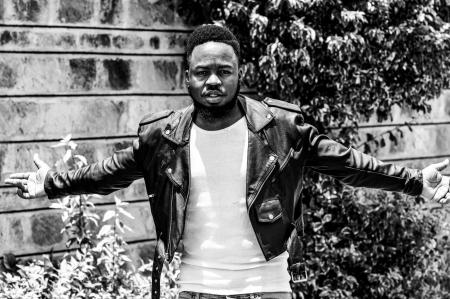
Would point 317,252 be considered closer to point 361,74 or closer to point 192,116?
point 361,74

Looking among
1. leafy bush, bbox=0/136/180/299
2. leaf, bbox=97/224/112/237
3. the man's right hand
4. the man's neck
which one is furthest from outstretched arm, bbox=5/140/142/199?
leaf, bbox=97/224/112/237

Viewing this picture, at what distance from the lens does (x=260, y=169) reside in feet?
12.5

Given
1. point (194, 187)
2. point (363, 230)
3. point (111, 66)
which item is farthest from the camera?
point (363, 230)

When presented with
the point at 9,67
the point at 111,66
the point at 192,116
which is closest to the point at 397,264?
the point at 111,66

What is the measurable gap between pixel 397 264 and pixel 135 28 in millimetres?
2751

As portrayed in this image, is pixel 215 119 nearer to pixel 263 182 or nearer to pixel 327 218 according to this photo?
pixel 263 182

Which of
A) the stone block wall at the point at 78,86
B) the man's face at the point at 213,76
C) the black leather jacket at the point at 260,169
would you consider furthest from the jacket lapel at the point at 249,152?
the stone block wall at the point at 78,86

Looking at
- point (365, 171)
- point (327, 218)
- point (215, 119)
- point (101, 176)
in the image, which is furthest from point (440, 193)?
point (327, 218)

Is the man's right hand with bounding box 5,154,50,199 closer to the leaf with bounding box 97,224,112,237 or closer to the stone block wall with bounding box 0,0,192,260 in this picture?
the leaf with bounding box 97,224,112,237

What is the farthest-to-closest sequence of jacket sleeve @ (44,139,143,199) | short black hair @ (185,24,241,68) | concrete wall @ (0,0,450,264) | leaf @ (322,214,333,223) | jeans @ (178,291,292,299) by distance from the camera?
leaf @ (322,214,333,223), concrete wall @ (0,0,450,264), jacket sleeve @ (44,139,143,199), short black hair @ (185,24,241,68), jeans @ (178,291,292,299)

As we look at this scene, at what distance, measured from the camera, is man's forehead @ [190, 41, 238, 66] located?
→ 12.4 feet

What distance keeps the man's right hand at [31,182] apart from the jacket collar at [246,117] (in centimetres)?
65

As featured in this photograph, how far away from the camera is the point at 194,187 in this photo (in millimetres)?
3787

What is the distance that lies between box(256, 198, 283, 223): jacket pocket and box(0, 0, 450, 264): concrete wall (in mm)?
2979
